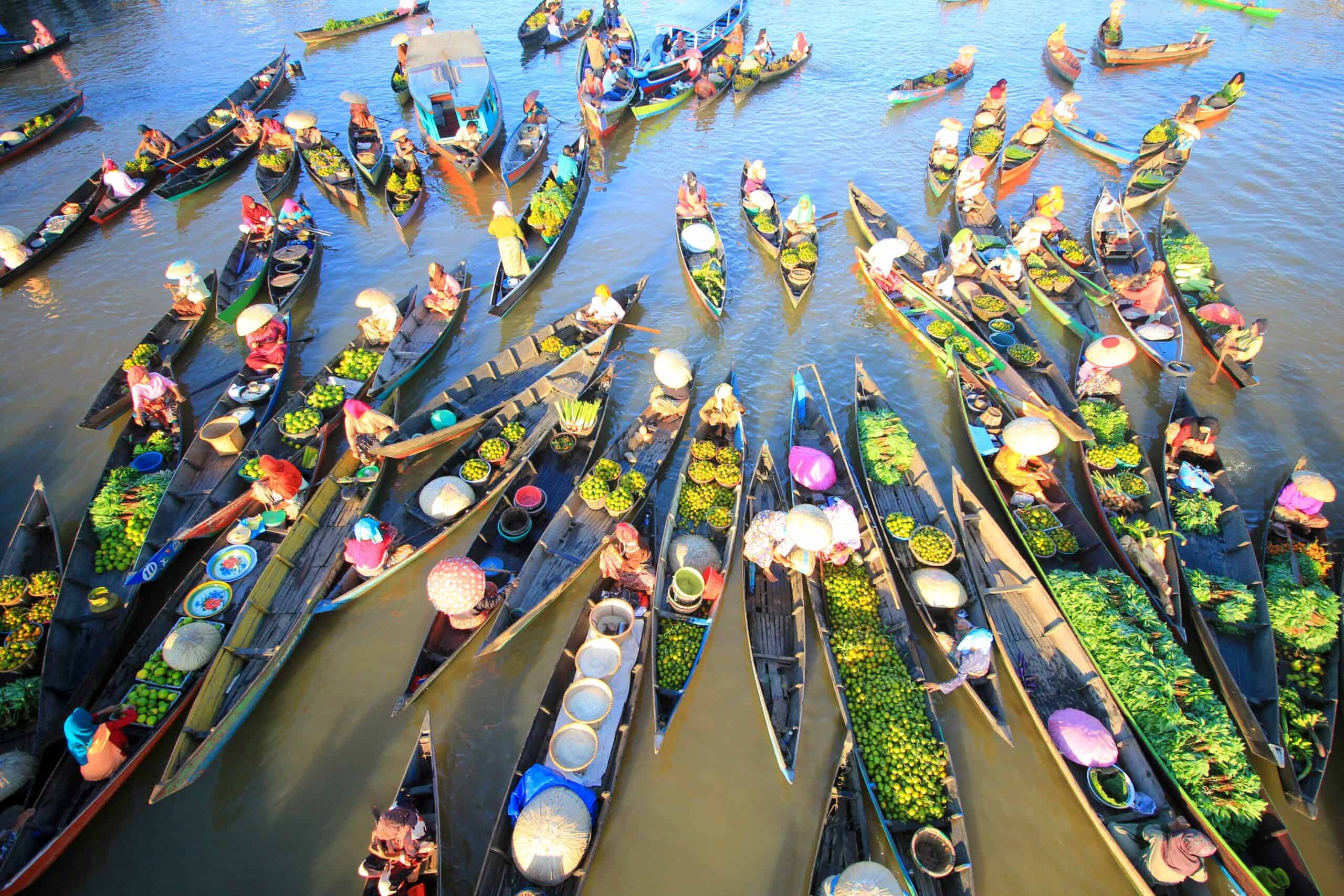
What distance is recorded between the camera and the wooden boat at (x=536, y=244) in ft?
58.2

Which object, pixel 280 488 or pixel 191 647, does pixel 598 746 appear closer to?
pixel 191 647

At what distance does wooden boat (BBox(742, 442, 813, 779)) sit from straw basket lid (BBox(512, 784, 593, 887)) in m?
3.09

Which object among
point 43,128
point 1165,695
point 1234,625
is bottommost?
point 1234,625

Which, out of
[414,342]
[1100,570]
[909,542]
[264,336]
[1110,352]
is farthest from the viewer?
[414,342]

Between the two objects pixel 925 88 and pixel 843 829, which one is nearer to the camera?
pixel 843 829

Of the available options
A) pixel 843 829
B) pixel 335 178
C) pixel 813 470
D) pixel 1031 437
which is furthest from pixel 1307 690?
pixel 335 178

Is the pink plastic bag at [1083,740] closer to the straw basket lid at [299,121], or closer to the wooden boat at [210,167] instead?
the straw basket lid at [299,121]

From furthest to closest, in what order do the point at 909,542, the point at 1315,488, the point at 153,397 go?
the point at 153,397
the point at 909,542
the point at 1315,488

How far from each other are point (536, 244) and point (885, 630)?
52.0 ft

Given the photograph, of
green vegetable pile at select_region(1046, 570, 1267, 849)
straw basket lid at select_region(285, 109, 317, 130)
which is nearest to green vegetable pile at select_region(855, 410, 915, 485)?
green vegetable pile at select_region(1046, 570, 1267, 849)

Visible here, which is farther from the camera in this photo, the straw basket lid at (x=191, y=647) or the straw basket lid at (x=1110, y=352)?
the straw basket lid at (x=1110, y=352)

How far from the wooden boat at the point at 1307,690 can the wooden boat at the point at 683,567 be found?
715 centimetres

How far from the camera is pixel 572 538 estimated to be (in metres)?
12.3

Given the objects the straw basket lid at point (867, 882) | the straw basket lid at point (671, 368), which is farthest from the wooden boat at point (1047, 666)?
the straw basket lid at point (671, 368)
